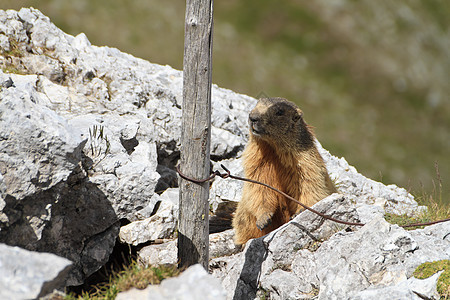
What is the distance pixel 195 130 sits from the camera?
6578 millimetres

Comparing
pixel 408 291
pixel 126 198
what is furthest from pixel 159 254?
pixel 408 291

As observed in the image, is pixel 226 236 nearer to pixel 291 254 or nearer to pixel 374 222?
pixel 291 254

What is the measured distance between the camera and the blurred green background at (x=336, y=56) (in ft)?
90.4

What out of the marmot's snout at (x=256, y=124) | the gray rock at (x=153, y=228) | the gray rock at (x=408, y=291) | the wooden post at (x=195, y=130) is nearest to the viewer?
the gray rock at (x=408, y=291)

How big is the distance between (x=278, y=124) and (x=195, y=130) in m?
2.02

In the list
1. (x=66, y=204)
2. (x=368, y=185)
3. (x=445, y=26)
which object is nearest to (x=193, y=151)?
(x=66, y=204)

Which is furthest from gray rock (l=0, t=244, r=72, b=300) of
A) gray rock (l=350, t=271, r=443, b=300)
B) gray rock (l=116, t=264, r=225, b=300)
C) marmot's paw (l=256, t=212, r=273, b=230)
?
marmot's paw (l=256, t=212, r=273, b=230)

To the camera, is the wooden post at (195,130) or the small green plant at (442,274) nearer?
the small green plant at (442,274)

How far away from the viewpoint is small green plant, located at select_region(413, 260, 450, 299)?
557cm

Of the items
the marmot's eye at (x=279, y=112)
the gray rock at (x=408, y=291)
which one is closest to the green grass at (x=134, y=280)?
the gray rock at (x=408, y=291)

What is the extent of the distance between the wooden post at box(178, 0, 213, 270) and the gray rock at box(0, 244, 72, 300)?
231cm

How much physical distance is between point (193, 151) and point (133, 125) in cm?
300

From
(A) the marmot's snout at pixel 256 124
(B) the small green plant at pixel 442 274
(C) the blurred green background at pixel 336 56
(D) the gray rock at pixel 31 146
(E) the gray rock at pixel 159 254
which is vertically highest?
(C) the blurred green background at pixel 336 56

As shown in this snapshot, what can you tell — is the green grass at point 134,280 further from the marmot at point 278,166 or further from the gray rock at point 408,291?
the marmot at point 278,166
